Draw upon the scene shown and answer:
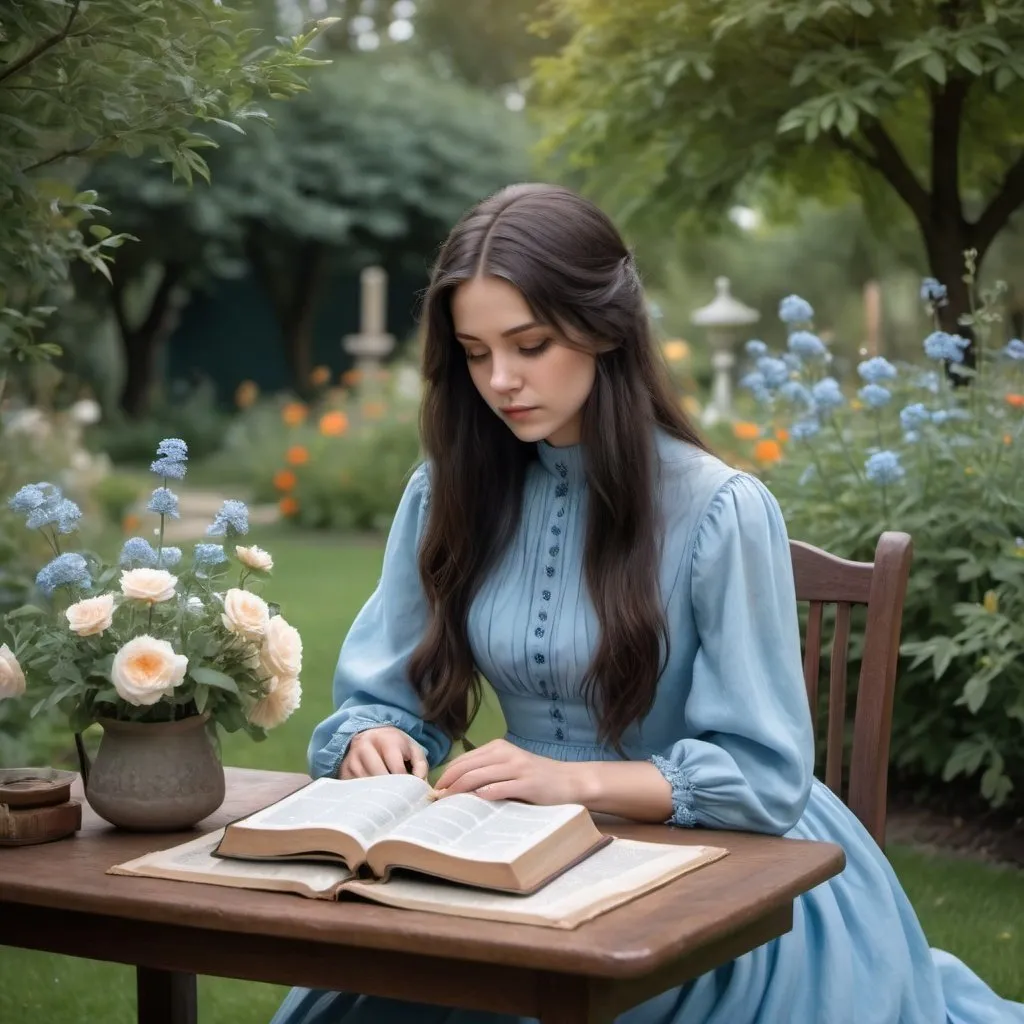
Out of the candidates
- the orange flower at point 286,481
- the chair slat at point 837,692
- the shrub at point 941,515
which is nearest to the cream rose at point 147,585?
the chair slat at point 837,692

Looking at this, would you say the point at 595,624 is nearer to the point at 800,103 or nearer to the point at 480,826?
the point at 480,826

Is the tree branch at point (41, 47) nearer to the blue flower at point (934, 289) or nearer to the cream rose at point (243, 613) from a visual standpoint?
the cream rose at point (243, 613)

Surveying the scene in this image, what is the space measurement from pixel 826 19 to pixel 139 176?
47.6 ft

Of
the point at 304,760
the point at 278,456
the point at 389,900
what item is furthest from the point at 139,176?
the point at 389,900

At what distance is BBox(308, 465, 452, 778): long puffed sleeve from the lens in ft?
8.96

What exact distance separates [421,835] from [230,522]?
22.8 inches

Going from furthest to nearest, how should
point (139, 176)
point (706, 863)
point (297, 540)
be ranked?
point (139, 176) → point (297, 540) → point (706, 863)

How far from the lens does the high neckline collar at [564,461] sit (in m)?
2.77

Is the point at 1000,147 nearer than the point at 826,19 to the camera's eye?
No

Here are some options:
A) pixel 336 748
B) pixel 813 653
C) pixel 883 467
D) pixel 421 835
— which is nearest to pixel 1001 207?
pixel 883 467

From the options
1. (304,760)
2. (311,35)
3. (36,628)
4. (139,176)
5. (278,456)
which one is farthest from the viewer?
(139,176)

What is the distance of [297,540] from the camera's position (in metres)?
12.9

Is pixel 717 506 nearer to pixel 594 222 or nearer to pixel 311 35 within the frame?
pixel 594 222

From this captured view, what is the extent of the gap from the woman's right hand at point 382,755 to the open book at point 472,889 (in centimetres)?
39
